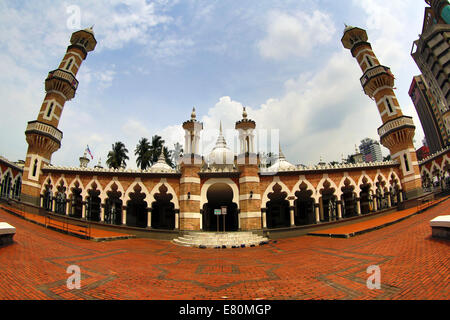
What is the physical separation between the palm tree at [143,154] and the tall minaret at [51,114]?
67.5 ft

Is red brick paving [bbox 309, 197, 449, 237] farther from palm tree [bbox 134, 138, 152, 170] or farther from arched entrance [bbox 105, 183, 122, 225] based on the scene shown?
palm tree [bbox 134, 138, 152, 170]

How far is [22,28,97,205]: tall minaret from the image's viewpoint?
75.4 feet

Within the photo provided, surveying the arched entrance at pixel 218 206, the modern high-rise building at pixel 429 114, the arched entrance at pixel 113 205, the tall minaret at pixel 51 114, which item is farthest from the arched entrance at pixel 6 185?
the modern high-rise building at pixel 429 114

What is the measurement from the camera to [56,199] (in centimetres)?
2230

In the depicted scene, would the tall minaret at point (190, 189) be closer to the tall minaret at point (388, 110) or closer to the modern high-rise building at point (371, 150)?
the tall minaret at point (388, 110)

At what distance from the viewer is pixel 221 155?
2978cm

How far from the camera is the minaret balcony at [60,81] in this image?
27.4 meters

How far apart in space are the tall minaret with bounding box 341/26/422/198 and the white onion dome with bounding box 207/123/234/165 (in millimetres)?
21014

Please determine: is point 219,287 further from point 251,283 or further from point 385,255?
point 385,255

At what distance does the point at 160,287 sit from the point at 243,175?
614 inches

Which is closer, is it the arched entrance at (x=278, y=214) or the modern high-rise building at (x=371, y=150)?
the arched entrance at (x=278, y=214)

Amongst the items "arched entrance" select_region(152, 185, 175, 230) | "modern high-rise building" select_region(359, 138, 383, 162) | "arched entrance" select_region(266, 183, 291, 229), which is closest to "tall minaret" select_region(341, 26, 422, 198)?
"arched entrance" select_region(266, 183, 291, 229)
